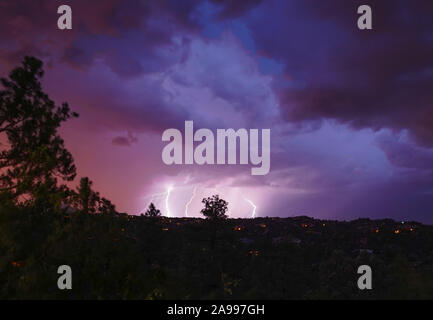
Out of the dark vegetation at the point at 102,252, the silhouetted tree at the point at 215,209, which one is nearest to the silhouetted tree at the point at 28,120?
the dark vegetation at the point at 102,252

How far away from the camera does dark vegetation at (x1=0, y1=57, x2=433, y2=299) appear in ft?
35.0

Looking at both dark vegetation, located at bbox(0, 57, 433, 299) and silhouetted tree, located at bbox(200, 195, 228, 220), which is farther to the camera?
silhouetted tree, located at bbox(200, 195, 228, 220)

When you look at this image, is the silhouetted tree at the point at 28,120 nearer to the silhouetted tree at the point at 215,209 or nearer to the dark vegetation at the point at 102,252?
the dark vegetation at the point at 102,252

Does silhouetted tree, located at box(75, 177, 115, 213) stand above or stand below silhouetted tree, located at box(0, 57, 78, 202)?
below

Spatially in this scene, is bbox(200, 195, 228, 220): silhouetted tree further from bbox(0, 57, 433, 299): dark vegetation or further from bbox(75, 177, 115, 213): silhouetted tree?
bbox(75, 177, 115, 213): silhouetted tree

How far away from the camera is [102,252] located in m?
11.1

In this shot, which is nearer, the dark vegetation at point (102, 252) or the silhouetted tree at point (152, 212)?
the dark vegetation at point (102, 252)

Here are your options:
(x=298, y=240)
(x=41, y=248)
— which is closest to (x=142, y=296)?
(x=41, y=248)

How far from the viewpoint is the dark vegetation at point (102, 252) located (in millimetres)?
10656

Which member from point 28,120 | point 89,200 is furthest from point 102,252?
point 28,120

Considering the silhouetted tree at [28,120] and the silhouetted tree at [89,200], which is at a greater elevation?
the silhouetted tree at [28,120]

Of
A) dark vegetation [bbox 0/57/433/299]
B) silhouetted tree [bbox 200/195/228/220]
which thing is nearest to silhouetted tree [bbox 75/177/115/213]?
dark vegetation [bbox 0/57/433/299]
